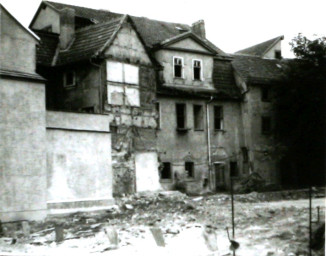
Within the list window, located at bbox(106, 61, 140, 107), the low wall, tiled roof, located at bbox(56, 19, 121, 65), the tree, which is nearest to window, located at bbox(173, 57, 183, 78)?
window, located at bbox(106, 61, 140, 107)

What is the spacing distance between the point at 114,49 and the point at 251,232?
14.6 m

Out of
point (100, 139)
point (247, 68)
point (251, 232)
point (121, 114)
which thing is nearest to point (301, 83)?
point (247, 68)

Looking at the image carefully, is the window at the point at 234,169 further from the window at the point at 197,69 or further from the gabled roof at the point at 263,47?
the gabled roof at the point at 263,47

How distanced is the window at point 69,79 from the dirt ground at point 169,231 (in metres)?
7.26

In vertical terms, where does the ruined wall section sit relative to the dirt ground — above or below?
above

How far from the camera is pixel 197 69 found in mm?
35406

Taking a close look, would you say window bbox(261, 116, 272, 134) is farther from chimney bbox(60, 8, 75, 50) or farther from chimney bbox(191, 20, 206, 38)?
chimney bbox(60, 8, 75, 50)

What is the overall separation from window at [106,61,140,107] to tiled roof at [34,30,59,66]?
360cm

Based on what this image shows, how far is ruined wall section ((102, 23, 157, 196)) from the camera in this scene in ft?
91.2

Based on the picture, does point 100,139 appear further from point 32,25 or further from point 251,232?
point 32,25

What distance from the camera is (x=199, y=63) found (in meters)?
35.3

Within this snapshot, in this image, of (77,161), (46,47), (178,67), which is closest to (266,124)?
(178,67)

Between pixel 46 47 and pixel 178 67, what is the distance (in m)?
8.48

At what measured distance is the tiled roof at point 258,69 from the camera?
37031 millimetres
